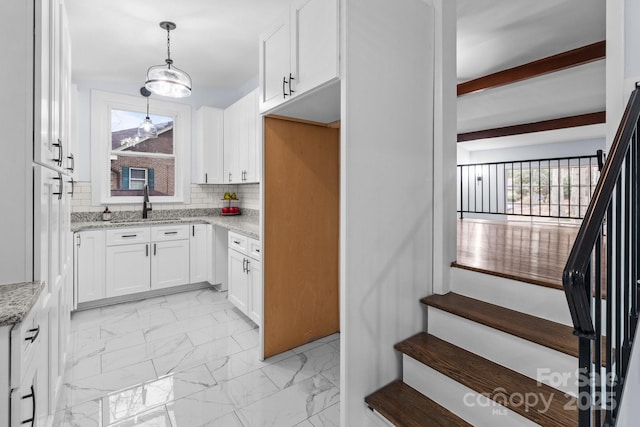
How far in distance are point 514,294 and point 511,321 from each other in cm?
24

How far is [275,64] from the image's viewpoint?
7.66ft

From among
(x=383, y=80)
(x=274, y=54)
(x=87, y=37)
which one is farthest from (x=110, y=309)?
(x=383, y=80)

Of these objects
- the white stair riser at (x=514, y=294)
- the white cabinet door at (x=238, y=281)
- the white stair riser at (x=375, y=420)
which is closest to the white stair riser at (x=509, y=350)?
the white stair riser at (x=514, y=294)

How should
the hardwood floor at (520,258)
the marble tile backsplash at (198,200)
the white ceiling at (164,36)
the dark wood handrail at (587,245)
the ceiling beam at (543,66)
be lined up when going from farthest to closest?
1. the marble tile backsplash at (198,200)
2. the ceiling beam at (543,66)
3. the white ceiling at (164,36)
4. the hardwood floor at (520,258)
5. the dark wood handrail at (587,245)

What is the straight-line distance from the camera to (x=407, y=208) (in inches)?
78.5

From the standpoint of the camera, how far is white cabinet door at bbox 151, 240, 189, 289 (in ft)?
13.3

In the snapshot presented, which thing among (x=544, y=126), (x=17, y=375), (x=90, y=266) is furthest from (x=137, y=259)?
(x=544, y=126)

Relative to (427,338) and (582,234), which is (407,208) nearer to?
(427,338)

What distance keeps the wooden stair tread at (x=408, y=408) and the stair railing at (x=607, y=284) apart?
659 millimetres

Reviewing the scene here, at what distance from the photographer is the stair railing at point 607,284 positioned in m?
0.88

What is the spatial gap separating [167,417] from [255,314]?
3.89 ft

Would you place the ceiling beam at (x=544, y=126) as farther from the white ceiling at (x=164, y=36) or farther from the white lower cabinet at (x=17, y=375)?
the white lower cabinet at (x=17, y=375)

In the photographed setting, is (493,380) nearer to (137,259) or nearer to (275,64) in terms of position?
(275,64)

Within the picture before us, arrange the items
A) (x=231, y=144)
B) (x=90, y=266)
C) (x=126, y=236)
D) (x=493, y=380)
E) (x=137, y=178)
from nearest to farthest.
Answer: (x=493, y=380), (x=90, y=266), (x=126, y=236), (x=231, y=144), (x=137, y=178)
